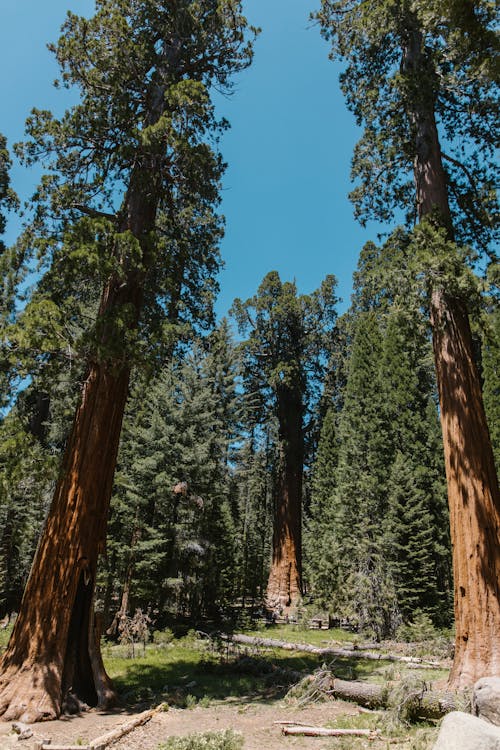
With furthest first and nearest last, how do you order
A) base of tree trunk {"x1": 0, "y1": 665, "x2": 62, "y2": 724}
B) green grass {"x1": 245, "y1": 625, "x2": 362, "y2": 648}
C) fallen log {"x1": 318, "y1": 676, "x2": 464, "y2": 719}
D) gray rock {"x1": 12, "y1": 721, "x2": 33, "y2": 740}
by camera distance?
1. green grass {"x1": 245, "y1": 625, "x2": 362, "y2": 648}
2. fallen log {"x1": 318, "y1": 676, "x2": 464, "y2": 719}
3. base of tree trunk {"x1": 0, "y1": 665, "x2": 62, "y2": 724}
4. gray rock {"x1": 12, "y1": 721, "x2": 33, "y2": 740}

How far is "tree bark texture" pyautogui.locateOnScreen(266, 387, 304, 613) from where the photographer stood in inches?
841

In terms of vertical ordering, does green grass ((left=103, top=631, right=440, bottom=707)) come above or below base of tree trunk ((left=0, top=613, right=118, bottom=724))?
below

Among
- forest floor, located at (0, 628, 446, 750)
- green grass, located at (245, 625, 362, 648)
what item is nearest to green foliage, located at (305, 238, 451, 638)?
green grass, located at (245, 625, 362, 648)

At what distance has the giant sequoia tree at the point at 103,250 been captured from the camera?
614 cm

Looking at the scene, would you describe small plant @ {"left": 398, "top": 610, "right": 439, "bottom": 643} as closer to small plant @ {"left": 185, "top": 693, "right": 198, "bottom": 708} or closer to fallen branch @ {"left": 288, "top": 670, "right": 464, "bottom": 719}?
fallen branch @ {"left": 288, "top": 670, "right": 464, "bottom": 719}

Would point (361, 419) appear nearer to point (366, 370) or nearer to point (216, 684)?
point (366, 370)

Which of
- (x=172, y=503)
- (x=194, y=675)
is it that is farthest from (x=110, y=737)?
(x=172, y=503)

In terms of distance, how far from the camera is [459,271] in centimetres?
702

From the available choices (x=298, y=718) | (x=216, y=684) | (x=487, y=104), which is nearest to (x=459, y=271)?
(x=487, y=104)

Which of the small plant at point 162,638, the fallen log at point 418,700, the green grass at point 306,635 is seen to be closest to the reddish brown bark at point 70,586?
the fallen log at point 418,700

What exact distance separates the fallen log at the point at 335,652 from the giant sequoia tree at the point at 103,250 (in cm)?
673

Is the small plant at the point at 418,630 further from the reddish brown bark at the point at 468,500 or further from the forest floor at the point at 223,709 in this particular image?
the reddish brown bark at the point at 468,500

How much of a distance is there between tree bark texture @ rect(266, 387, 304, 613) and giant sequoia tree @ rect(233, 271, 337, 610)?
0.04 m

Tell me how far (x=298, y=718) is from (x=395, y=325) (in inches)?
223
